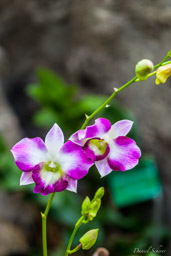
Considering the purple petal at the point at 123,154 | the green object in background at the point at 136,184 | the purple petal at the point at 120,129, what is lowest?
the green object in background at the point at 136,184

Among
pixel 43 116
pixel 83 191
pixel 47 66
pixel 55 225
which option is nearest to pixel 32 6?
pixel 47 66

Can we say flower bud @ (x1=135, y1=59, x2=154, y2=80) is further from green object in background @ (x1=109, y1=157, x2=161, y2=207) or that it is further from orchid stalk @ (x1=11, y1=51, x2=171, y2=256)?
green object in background @ (x1=109, y1=157, x2=161, y2=207)

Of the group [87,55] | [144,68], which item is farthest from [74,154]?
[87,55]

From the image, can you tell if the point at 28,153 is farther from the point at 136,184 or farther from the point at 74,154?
the point at 136,184

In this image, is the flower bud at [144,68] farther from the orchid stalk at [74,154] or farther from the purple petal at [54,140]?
the purple petal at [54,140]

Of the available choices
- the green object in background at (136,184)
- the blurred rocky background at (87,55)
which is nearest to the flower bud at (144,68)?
the green object in background at (136,184)

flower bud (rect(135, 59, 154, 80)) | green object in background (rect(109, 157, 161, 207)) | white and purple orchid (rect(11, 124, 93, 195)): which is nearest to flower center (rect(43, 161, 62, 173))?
white and purple orchid (rect(11, 124, 93, 195))

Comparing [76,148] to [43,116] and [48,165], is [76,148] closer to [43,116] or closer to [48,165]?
[48,165]
